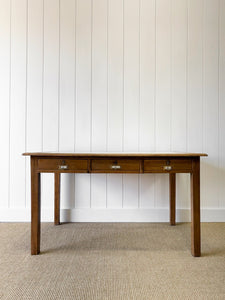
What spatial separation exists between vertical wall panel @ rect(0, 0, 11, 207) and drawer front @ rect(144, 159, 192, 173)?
157 centimetres

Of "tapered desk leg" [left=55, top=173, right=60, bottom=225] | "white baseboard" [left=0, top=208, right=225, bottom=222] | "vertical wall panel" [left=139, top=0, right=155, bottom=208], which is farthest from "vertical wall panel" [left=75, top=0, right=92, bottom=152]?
"white baseboard" [left=0, top=208, right=225, bottom=222]

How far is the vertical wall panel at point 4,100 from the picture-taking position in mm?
2629

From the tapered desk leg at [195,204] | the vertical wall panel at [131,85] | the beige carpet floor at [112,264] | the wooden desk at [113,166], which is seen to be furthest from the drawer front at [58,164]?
the vertical wall panel at [131,85]

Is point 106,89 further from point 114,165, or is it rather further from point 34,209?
point 34,209

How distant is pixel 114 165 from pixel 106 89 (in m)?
1.08

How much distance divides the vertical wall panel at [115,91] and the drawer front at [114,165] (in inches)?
30.7

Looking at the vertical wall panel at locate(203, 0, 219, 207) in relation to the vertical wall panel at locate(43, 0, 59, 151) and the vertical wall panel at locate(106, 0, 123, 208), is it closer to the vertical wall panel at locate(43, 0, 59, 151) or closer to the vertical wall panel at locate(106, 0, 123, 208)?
the vertical wall panel at locate(106, 0, 123, 208)

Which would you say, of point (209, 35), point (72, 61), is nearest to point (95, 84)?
point (72, 61)

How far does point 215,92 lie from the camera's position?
2.65 m

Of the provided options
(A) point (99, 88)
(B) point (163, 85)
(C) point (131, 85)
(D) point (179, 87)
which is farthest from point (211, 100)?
(A) point (99, 88)

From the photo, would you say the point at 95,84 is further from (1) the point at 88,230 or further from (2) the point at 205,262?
(2) the point at 205,262

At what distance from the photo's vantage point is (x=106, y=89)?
2.63 meters

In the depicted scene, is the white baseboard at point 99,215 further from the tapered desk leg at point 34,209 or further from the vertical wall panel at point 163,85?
the tapered desk leg at point 34,209

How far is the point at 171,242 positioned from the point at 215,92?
158 centimetres
